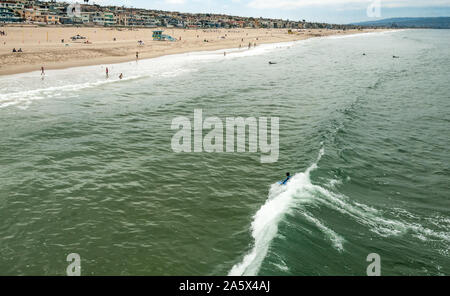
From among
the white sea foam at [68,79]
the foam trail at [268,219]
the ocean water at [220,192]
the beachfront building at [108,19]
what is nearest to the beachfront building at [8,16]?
the beachfront building at [108,19]

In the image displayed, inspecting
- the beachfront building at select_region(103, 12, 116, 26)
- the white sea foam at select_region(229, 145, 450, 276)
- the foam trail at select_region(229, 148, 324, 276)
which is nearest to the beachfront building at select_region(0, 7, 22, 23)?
the beachfront building at select_region(103, 12, 116, 26)

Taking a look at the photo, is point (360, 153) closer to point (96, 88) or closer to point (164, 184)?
point (164, 184)

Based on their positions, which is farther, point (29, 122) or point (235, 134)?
point (29, 122)

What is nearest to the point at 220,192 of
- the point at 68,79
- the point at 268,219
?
the point at 268,219

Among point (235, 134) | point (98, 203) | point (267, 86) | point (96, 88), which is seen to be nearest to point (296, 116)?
point (235, 134)

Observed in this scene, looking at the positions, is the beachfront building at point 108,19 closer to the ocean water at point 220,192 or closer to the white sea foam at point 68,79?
the white sea foam at point 68,79

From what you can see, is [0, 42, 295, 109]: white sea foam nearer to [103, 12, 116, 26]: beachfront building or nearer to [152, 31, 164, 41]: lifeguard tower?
[152, 31, 164, 41]: lifeguard tower

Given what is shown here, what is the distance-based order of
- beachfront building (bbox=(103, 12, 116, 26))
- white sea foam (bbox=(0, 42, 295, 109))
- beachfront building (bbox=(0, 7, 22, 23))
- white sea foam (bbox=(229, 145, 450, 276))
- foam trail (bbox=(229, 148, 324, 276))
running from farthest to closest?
1. beachfront building (bbox=(103, 12, 116, 26))
2. beachfront building (bbox=(0, 7, 22, 23))
3. white sea foam (bbox=(0, 42, 295, 109))
4. white sea foam (bbox=(229, 145, 450, 276))
5. foam trail (bbox=(229, 148, 324, 276))
